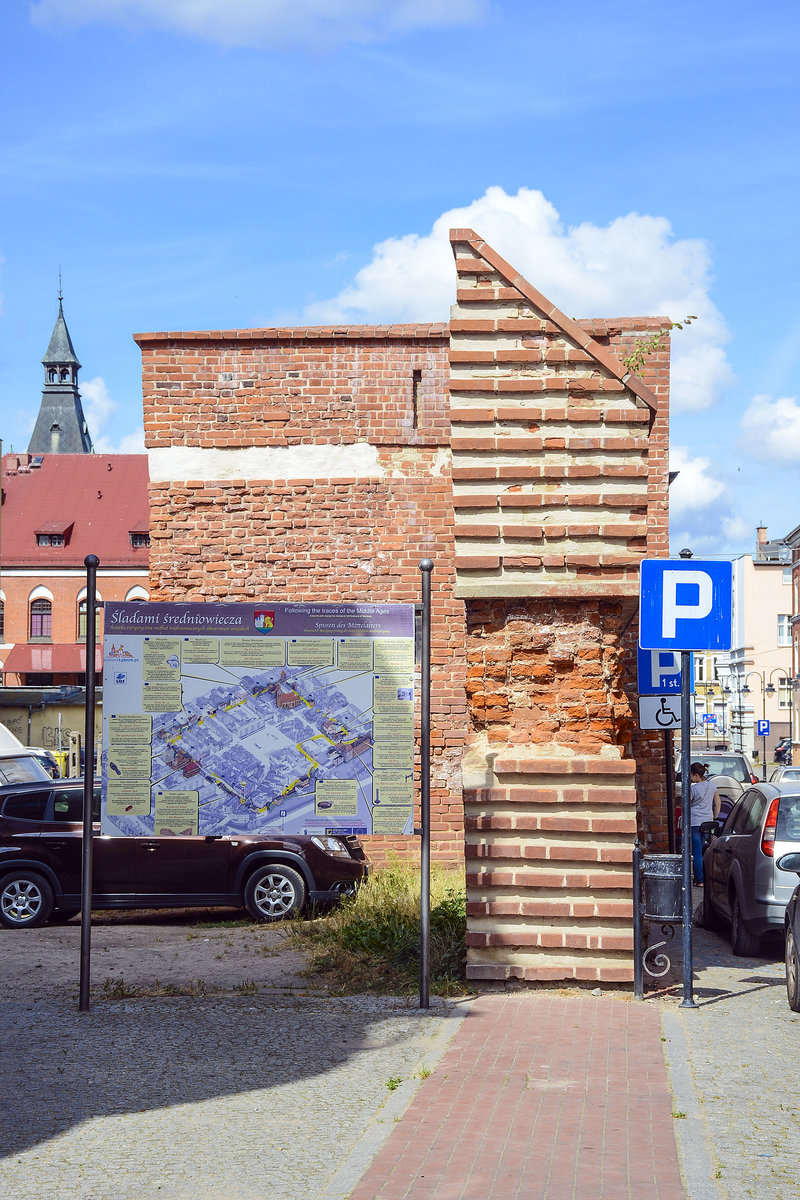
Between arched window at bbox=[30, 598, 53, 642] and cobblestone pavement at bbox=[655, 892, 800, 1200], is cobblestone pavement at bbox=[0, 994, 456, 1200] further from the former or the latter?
arched window at bbox=[30, 598, 53, 642]

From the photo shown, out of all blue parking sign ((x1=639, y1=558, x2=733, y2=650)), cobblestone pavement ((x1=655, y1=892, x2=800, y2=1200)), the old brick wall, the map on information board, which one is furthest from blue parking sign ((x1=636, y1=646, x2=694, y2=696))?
the map on information board

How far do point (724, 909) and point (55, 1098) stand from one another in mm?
7825

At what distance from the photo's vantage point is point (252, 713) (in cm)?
948

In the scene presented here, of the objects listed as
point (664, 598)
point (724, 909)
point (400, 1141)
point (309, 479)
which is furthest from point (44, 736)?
point (400, 1141)

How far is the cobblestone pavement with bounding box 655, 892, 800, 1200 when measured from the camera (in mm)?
5578

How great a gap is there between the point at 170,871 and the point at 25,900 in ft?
5.43

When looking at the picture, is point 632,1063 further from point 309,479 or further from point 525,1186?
point 309,479

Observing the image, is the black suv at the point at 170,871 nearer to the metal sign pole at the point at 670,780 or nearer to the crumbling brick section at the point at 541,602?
the metal sign pole at the point at 670,780

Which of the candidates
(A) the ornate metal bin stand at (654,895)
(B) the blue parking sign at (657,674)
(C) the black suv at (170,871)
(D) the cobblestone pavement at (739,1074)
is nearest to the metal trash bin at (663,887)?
(A) the ornate metal bin stand at (654,895)

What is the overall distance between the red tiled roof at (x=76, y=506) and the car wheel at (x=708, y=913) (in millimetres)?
55842

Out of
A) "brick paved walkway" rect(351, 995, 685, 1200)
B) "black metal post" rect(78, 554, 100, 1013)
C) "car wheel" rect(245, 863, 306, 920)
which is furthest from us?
"car wheel" rect(245, 863, 306, 920)

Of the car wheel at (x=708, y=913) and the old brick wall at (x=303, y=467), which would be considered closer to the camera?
the car wheel at (x=708, y=913)

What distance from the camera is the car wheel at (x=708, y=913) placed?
14016 mm

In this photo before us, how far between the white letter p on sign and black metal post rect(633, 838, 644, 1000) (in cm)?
160
